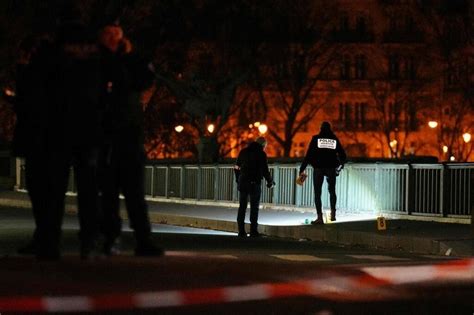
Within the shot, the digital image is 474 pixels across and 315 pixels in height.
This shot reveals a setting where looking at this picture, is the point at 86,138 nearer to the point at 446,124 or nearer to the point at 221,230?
the point at 221,230

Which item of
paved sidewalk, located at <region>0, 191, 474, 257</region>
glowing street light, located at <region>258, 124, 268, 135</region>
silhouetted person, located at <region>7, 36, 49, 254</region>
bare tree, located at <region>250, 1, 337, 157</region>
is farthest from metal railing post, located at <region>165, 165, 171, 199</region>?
glowing street light, located at <region>258, 124, 268, 135</region>

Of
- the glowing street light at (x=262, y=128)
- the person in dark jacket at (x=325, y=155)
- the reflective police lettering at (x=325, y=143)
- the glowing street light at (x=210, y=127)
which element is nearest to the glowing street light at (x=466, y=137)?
the glowing street light at (x=262, y=128)

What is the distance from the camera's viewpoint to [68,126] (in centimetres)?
862

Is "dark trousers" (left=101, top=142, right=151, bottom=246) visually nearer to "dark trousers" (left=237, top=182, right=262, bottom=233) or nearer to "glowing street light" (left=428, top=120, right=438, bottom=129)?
"dark trousers" (left=237, top=182, right=262, bottom=233)

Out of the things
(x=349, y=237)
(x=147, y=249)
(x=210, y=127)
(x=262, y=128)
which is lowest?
(x=349, y=237)

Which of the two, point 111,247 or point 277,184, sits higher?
point 277,184

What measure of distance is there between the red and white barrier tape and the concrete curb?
9.40 m

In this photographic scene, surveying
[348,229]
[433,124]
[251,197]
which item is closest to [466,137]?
[433,124]

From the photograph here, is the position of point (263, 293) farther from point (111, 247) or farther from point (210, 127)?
point (210, 127)

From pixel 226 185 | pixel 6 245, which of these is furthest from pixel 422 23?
pixel 6 245

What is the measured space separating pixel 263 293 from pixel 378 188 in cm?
1978

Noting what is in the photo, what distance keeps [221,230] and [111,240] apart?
17.5m

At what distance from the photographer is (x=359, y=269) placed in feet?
29.2

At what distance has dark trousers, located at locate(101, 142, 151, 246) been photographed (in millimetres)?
9219
